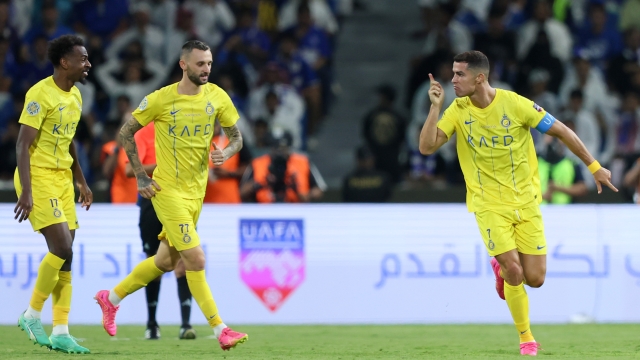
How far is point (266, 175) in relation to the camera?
13766 mm

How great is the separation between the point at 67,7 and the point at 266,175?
21.2ft

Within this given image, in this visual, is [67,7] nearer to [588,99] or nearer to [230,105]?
[588,99]

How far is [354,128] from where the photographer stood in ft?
61.2

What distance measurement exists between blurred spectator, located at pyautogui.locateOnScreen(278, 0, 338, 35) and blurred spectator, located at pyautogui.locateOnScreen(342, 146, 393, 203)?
4540 millimetres

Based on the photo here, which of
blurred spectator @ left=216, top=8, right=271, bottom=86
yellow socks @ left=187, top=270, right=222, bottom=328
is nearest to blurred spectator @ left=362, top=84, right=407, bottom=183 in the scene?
blurred spectator @ left=216, top=8, right=271, bottom=86

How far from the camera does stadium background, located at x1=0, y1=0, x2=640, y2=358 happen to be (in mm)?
12383

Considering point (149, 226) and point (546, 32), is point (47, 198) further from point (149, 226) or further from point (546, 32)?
point (546, 32)

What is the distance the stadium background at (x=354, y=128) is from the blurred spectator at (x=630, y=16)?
0.08 ft

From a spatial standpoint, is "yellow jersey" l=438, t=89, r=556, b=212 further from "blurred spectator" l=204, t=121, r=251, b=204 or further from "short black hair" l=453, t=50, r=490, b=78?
"blurred spectator" l=204, t=121, r=251, b=204

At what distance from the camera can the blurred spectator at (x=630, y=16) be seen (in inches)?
742

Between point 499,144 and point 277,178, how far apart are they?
5266mm

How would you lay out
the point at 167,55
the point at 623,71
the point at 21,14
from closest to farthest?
the point at 623,71
the point at 167,55
the point at 21,14

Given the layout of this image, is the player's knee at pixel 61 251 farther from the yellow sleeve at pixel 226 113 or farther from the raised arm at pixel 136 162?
the yellow sleeve at pixel 226 113

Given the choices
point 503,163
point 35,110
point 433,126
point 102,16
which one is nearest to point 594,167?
point 503,163
